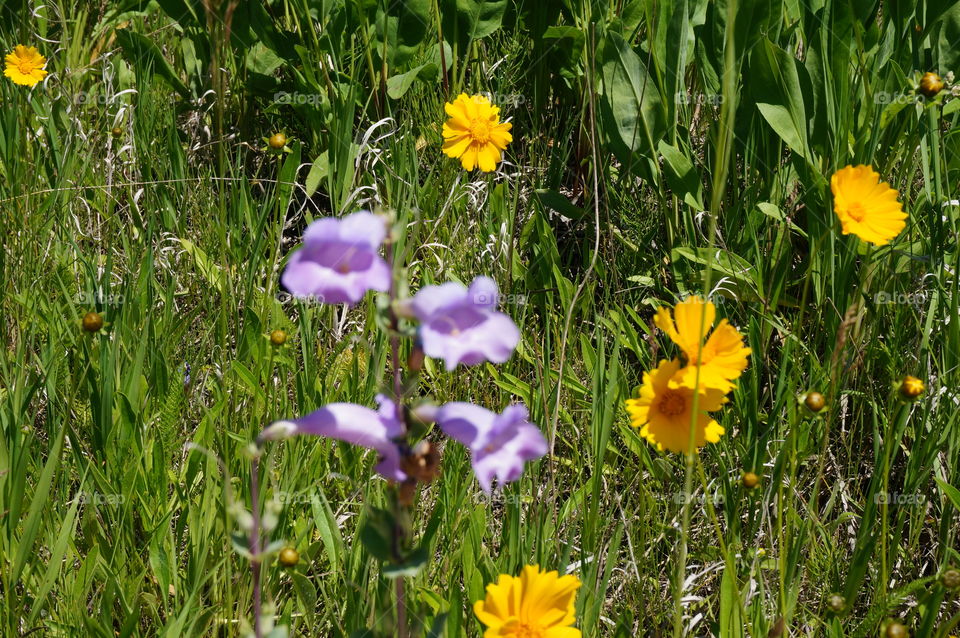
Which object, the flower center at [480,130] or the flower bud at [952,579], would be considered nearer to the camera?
the flower bud at [952,579]

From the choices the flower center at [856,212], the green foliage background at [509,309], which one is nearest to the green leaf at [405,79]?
the green foliage background at [509,309]

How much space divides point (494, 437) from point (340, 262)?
23 centimetres

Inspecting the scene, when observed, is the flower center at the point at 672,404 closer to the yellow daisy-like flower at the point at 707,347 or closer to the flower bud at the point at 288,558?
the yellow daisy-like flower at the point at 707,347

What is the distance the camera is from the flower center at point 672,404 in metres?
1.65

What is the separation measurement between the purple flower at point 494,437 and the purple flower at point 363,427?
2.1 inches

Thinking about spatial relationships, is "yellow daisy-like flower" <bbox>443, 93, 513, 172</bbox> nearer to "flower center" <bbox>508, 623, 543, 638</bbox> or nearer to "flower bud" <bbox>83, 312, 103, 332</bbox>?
"flower bud" <bbox>83, 312, 103, 332</bbox>

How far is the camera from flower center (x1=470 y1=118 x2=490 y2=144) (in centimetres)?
271

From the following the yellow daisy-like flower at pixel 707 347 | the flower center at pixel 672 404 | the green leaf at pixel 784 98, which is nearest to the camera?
the yellow daisy-like flower at pixel 707 347

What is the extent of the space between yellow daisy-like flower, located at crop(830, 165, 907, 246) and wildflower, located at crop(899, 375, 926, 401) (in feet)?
1.48

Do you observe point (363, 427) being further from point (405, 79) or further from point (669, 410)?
point (405, 79)

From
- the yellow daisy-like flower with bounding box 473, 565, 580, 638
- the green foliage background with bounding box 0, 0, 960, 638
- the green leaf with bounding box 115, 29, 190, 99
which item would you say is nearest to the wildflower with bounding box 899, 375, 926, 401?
the green foliage background with bounding box 0, 0, 960, 638

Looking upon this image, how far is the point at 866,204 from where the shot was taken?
6.73ft

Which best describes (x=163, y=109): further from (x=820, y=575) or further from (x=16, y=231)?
(x=820, y=575)

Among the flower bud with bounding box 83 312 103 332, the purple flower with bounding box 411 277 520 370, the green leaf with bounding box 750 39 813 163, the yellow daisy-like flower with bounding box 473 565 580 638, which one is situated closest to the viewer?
the purple flower with bounding box 411 277 520 370
